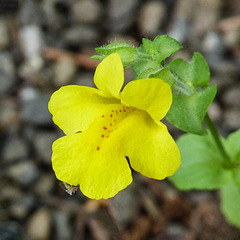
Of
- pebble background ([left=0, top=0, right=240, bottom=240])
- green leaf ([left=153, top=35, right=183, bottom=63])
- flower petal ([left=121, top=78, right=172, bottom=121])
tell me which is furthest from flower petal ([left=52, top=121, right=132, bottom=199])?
pebble background ([left=0, top=0, right=240, bottom=240])

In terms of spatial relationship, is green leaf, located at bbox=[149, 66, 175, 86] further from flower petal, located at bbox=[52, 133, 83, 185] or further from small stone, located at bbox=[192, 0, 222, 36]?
small stone, located at bbox=[192, 0, 222, 36]

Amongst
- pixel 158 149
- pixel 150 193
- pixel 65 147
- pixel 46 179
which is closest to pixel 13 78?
pixel 46 179

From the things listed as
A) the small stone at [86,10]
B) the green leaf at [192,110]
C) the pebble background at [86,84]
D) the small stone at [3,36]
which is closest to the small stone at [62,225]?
the pebble background at [86,84]

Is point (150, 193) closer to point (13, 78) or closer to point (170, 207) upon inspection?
point (170, 207)

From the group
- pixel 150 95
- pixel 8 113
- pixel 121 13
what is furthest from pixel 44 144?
pixel 150 95

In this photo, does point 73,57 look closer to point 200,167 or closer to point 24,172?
point 24,172

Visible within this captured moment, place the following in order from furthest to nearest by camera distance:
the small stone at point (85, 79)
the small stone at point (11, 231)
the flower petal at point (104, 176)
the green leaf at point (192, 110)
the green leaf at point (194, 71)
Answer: the small stone at point (85, 79) → the small stone at point (11, 231) → the green leaf at point (194, 71) → the green leaf at point (192, 110) → the flower petal at point (104, 176)

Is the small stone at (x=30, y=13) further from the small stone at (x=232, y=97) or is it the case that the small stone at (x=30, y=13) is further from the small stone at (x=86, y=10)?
the small stone at (x=232, y=97)
